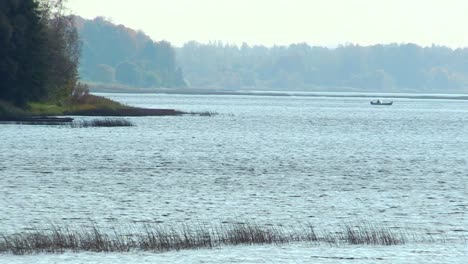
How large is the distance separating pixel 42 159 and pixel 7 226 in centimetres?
3358

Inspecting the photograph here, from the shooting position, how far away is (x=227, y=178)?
62.0 metres

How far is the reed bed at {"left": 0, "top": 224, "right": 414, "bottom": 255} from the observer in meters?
34.3

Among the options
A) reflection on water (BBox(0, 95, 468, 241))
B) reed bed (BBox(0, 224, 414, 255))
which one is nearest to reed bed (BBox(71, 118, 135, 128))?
reflection on water (BBox(0, 95, 468, 241))

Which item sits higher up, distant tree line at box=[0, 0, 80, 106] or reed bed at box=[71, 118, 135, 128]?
distant tree line at box=[0, 0, 80, 106]

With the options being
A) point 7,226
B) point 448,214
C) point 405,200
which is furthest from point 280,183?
point 7,226

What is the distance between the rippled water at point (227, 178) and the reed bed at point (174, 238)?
1915 millimetres

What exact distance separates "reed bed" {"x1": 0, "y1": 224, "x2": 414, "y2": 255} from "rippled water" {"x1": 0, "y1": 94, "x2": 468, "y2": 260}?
6.28 feet

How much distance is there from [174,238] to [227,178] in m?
26.0

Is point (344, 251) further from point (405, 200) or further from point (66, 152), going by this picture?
point (66, 152)

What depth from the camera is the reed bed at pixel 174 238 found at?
3428 centimetres

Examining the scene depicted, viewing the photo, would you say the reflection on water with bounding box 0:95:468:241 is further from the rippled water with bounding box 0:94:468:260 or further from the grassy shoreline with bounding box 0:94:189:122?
the grassy shoreline with bounding box 0:94:189:122

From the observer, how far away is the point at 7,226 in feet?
130

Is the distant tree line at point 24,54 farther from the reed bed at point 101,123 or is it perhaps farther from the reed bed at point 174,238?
the reed bed at point 174,238

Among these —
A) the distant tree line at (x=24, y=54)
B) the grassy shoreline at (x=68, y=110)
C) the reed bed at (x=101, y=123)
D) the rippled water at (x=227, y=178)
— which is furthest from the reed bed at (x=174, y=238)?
the reed bed at (x=101, y=123)
